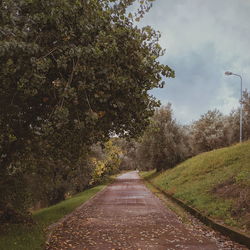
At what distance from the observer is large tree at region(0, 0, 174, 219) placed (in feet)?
22.6

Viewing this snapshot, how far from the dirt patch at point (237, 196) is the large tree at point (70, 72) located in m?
4.61

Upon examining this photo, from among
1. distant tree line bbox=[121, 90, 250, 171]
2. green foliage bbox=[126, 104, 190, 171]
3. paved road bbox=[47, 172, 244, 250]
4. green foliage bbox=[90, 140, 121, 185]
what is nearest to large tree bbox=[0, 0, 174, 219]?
paved road bbox=[47, 172, 244, 250]

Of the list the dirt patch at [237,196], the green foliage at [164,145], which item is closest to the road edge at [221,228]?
the dirt patch at [237,196]

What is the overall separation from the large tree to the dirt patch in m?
4.61

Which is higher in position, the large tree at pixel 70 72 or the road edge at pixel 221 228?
the large tree at pixel 70 72

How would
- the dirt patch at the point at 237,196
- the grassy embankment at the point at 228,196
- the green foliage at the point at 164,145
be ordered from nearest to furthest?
the dirt patch at the point at 237,196 < the grassy embankment at the point at 228,196 < the green foliage at the point at 164,145

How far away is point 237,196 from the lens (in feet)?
43.0

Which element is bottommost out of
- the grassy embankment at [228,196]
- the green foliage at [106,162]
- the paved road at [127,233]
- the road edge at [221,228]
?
the paved road at [127,233]

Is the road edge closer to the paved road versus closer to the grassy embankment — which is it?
the grassy embankment

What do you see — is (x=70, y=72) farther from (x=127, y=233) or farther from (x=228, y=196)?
(x=228, y=196)

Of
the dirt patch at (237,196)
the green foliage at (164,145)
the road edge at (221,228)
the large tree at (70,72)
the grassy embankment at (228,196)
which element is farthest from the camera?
the green foliage at (164,145)

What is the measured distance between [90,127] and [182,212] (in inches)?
316

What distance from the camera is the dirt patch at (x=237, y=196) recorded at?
10422mm

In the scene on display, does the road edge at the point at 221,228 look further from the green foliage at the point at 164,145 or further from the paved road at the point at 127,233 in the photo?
the green foliage at the point at 164,145
